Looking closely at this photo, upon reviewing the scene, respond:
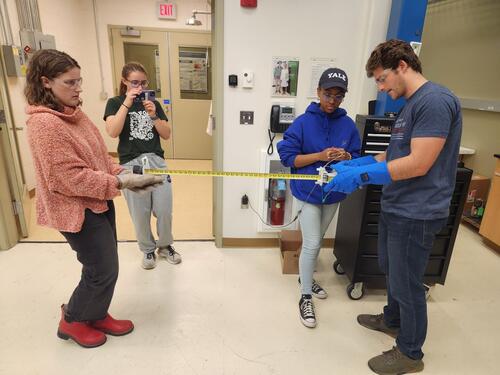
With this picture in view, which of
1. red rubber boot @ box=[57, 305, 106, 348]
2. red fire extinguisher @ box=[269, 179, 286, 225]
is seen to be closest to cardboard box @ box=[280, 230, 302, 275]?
red fire extinguisher @ box=[269, 179, 286, 225]

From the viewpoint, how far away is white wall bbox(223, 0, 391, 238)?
96.4 inches

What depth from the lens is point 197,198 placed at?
4.15 m

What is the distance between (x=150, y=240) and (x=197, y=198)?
1582mm

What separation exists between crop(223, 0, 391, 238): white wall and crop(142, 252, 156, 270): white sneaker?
101cm

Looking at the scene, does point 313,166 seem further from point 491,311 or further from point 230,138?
point 491,311

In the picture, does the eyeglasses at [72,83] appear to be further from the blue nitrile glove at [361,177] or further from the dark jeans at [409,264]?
the dark jeans at [409,264]

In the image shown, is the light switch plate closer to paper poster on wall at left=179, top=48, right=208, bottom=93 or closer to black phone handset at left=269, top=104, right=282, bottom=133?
black phone handset at left=269, top=104, right=282, bottom=133

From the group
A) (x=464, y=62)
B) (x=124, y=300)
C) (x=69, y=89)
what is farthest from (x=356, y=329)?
(x=464, y=62)

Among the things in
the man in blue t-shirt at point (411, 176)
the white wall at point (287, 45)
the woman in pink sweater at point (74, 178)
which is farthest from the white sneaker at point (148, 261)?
the man in blue t-shirt at point (411, 176)

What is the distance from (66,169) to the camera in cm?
138

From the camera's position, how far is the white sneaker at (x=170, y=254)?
269 cm

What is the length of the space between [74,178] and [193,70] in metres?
4.55

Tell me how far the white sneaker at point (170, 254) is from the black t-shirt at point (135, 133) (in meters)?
0.88

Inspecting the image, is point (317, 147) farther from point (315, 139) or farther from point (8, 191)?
point (8, 191)
